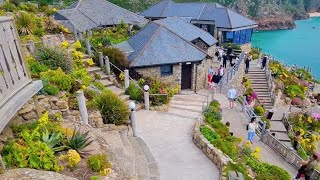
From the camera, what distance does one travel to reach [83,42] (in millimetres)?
20891

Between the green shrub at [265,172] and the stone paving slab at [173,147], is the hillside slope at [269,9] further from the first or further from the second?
the green shrub at [265,172]

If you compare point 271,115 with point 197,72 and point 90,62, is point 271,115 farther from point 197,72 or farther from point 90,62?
point 90,62

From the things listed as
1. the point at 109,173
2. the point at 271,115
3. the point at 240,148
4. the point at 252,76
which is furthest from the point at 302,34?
the point at 109,173

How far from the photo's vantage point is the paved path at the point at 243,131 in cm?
1427

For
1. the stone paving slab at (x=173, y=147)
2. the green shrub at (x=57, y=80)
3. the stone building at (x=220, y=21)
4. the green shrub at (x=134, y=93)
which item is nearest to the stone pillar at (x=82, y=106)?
the green shrub at (x=57, y=80)

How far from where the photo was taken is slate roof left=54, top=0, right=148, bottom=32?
26.0 meters

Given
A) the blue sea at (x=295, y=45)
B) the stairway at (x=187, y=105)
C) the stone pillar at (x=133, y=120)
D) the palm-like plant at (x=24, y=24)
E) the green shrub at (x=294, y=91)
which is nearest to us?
the stone pillar at (x=133, y=120)

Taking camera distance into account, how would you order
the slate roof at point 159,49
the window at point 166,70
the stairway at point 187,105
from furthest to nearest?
1. the window at point 166,70
2. the slate roof at point 159,49
3. the stairway at point 187,105

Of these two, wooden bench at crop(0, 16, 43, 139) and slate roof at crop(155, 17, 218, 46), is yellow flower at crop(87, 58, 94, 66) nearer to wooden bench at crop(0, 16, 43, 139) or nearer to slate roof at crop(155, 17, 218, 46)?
wooden bench at crop(0, 16, 43, 139)

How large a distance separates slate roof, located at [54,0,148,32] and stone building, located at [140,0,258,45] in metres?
10.6

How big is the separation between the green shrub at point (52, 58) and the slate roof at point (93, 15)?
33.0ft

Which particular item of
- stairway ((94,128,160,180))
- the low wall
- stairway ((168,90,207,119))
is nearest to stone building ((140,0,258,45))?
stairway ((168,90,207,119))

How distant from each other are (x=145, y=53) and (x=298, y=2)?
361ft

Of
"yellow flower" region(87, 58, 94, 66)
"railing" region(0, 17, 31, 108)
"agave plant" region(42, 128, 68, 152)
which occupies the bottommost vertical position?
"agave plant" region(42, 128, 68, 152)
